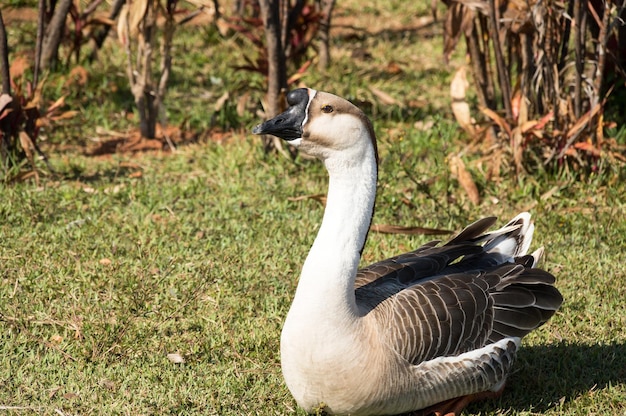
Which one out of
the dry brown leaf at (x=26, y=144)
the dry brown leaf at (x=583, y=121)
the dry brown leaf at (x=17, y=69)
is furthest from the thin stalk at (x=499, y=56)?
the dry brown leaf at (x=17, y=69)

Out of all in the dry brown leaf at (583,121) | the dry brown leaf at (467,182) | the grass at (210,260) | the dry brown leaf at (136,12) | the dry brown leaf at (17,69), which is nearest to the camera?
the grass at (210,260)

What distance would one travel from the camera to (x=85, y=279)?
481 centimetres

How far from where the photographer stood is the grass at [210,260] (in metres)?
3.97

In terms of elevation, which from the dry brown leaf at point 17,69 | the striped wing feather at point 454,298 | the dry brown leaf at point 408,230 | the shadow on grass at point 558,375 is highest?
the dry brown leaf at point 17,69

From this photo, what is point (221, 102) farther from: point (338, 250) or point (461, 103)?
point (338, 250)

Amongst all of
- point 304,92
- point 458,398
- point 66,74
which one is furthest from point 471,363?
point 66,74

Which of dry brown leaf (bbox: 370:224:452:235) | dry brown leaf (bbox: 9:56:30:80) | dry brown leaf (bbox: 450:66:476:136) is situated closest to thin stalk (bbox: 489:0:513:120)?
dry brown leaf (bbox: 450:66:476:136)

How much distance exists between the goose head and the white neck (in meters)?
0.03

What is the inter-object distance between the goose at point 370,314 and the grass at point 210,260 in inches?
13.7

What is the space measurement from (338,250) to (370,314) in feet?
1.17

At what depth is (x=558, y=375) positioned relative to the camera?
418 cm

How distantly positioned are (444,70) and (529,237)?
4.54 meters

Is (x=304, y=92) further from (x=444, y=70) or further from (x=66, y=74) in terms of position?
(x=444, y=70)

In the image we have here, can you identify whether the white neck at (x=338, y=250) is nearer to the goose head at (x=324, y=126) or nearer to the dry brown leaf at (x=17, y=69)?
the goose head at (x=324, y=126)
